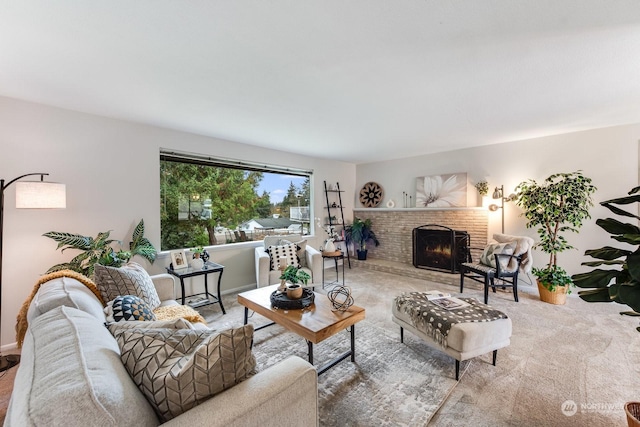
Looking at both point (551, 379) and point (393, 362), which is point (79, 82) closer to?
point (393, 362)

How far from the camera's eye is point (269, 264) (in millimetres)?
→ 3646

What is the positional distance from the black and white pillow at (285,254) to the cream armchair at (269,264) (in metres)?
0.09

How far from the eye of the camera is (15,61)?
1.89 metres

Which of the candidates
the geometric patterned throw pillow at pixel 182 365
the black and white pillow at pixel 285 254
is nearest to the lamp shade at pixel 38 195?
the geometric patterned throw pillow at pixel 182 365

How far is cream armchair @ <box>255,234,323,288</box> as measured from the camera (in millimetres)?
3525

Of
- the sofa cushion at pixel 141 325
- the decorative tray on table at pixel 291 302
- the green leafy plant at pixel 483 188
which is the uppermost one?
the green leafy plant at pixel 483 188

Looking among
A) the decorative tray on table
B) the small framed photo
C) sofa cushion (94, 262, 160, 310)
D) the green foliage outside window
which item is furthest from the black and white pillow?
sofa cushion (94, 262, 160, 310)

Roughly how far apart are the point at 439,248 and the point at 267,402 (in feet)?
15.1

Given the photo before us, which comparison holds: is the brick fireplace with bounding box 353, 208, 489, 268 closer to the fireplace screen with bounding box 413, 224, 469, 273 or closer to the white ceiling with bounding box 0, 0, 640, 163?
the fireplace screen with bounding box 413, 224, 469, 273

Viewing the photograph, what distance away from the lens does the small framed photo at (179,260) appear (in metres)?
3.21

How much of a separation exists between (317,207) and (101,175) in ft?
11.5

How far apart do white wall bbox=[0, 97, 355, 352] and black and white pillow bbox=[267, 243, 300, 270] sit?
137 centimetres

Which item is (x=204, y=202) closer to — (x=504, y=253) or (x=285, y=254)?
(x=285, y=254)

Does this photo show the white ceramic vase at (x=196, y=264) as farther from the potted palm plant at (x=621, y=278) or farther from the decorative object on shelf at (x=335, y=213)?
the potted palm plant at (x=621, y=278)
